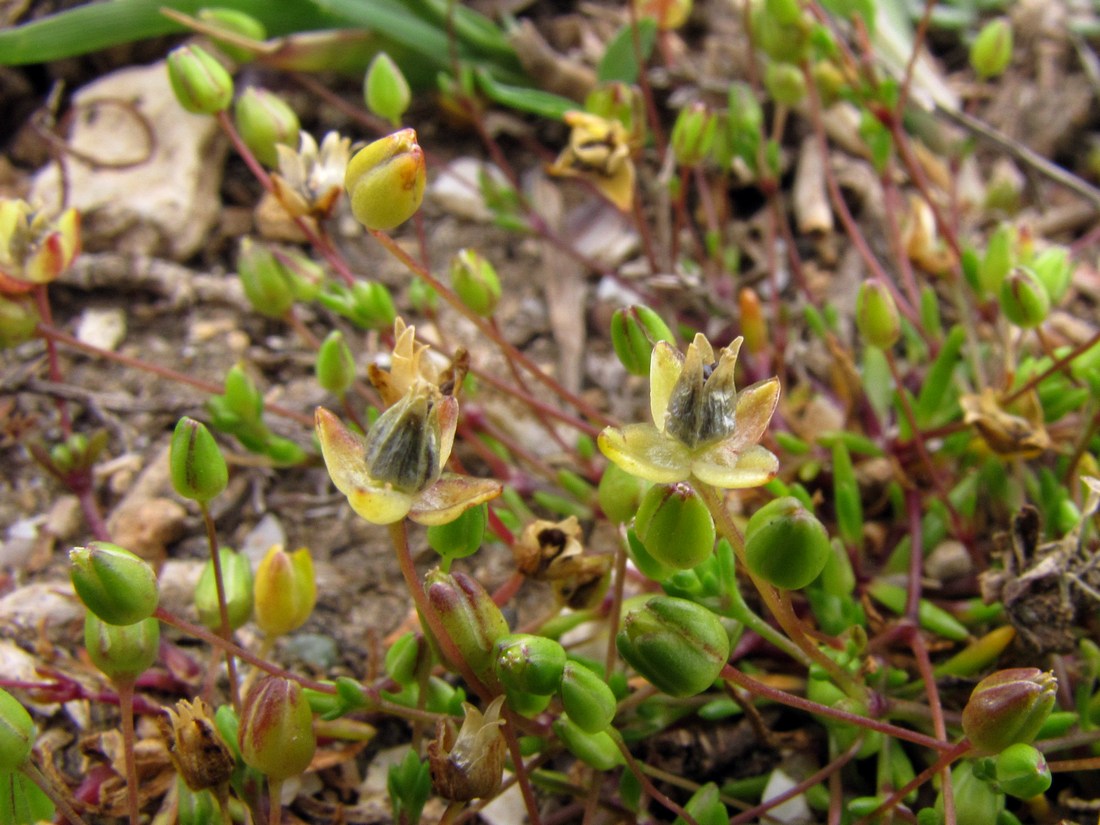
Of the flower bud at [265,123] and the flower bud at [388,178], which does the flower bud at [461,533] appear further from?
the flower bud at [265,123]

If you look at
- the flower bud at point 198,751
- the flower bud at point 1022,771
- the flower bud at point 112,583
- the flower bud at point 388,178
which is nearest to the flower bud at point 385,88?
the flower bud at point 388,178

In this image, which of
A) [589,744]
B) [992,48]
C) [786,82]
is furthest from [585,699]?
[992,48]

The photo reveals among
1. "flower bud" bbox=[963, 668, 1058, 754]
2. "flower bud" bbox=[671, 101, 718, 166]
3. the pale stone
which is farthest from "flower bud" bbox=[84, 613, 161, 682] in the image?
"flower bud" bbox=[671, 101, 718, 166]

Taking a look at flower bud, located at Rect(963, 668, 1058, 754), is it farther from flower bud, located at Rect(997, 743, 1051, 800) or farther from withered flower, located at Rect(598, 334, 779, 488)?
withered flower, located at Rect(598, 334, 779, 488)

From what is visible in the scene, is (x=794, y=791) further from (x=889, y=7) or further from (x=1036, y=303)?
(x=889, y=7)

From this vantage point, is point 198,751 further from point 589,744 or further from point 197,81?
point 197,81

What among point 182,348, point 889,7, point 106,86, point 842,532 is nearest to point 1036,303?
point 842,532
